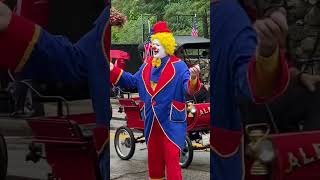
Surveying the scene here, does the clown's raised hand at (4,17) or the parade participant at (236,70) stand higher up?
the clown's raised hand at (4,17)

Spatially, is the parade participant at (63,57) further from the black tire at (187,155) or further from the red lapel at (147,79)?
the black tire at (187,155)

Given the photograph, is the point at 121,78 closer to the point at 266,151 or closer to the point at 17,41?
the point at 17,41

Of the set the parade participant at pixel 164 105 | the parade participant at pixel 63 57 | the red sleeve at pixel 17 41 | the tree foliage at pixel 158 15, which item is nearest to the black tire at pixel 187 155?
the parade participant at pixel 164 105

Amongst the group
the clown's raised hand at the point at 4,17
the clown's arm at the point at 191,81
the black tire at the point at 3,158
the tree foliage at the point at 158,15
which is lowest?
the black tire at the point at 3,158

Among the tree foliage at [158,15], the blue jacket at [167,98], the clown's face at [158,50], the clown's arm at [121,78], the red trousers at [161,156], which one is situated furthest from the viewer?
the tree foliage at [158,15]

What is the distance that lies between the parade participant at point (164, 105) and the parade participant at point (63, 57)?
325 centimetres

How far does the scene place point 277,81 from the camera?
1608mm

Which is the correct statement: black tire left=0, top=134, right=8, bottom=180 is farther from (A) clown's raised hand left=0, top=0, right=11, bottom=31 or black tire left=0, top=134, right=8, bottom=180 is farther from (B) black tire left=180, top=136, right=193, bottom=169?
(B) black tire left=180, top=136, right=193, bottom=169

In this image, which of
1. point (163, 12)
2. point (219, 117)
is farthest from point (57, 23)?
point (163, 12)

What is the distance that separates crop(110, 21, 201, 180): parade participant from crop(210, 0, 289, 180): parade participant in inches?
137

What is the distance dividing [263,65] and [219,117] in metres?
0.31

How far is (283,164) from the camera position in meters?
1.62

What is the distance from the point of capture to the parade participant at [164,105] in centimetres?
543

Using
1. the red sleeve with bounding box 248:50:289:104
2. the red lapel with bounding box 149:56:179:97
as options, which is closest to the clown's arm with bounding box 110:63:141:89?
the red lapel with bounding box 149:56:179:97
